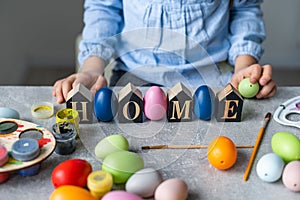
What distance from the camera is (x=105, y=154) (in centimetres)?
70

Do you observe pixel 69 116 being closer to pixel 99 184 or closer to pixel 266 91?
pixel 99 184

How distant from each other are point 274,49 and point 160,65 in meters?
1.09

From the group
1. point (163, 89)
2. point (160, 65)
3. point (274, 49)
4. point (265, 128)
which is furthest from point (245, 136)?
point (274, 49)

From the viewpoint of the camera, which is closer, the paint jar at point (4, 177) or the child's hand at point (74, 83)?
the paint jar at point (4, 177)

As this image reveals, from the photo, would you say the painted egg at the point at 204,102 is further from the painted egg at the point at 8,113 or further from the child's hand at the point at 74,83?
the painted egg at the point at 8,113

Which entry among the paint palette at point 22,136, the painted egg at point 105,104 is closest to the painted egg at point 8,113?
→ the paint palette at point 22,136

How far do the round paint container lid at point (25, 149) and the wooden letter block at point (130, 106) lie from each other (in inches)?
5.7

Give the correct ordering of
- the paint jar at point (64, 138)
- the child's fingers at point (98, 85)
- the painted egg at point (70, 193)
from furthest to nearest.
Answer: the child's fingers at point (98, 85)
the paint jar at point (64, 138)
the painted egg at point (70, 193)

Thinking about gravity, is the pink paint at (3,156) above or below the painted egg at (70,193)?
above

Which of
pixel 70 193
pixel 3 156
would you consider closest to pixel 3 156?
pixel 3 156

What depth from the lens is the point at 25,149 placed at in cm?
67

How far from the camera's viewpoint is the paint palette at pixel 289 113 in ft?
2.58

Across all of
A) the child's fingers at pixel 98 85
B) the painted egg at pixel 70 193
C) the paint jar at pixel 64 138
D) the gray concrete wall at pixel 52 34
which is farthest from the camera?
A: the gray concrete wall at pixel 52 34

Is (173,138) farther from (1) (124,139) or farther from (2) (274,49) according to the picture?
(2) (274,49)
